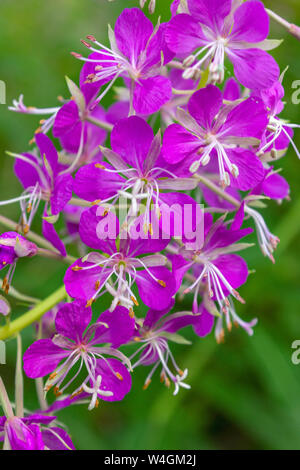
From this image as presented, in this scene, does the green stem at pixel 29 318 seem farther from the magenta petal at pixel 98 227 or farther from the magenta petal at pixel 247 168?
the magenta petal at pixel 247 168

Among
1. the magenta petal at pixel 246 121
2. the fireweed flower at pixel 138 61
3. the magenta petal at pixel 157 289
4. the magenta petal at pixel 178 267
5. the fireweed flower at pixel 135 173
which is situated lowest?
the magenta petal at pixel 157 289

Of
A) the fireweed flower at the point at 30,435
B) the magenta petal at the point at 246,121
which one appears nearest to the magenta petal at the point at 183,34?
the magenta petal at the point at 246,121

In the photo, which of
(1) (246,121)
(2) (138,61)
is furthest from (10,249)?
(1) (246,121)

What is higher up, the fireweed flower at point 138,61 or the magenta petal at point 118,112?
the fireweed flower at point 138,61

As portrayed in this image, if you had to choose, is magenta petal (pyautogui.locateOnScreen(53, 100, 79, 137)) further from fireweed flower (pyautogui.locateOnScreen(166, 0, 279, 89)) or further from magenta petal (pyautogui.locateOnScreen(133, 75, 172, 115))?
fireweed flower (pyautogui.locateOnScreen(166, 0, 279, 89))

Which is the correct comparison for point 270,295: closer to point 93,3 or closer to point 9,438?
point 9,438

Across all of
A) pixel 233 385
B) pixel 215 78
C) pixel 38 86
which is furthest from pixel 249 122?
pixel 38 86
